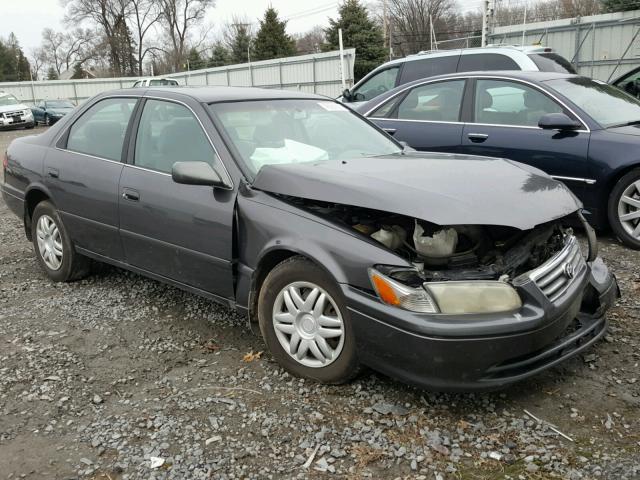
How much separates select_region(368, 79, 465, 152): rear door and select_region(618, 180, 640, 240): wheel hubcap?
166 cm

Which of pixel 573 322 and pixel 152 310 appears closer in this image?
pixel 573 322

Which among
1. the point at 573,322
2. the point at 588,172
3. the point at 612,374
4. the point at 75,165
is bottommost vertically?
the point at 612,374

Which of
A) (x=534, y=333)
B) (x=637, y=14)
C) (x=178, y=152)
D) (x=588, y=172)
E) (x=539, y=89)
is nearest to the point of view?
(x=534, y=333)

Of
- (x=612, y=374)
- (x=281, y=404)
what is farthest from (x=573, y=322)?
(x=281, y=404)

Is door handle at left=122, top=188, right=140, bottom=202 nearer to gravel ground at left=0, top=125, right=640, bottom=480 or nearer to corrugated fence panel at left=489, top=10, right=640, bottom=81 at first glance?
gravel ground at left=0, top=125, right=640, bottom=480

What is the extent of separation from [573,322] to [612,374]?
339mm

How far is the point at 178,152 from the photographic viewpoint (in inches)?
149

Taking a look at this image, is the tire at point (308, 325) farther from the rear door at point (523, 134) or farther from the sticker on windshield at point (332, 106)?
the rear door at point (523, 134)

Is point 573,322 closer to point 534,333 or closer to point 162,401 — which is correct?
point 534,333

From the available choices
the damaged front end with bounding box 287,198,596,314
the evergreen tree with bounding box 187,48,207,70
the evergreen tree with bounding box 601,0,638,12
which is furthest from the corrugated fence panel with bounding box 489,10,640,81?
the evergreen tree with bounding box 187,48,207,70

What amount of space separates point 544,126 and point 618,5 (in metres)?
27.1

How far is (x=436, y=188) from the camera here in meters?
2.88

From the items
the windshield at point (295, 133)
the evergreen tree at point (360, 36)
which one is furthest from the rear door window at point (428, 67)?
the evergreen tree at point (360, 36)

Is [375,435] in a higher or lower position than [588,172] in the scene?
lower
